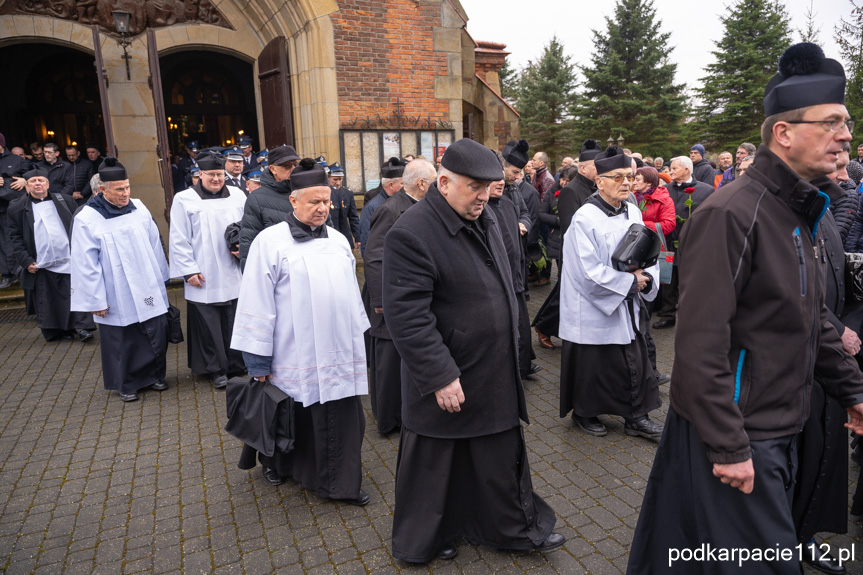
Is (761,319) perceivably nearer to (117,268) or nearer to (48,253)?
(117,268)

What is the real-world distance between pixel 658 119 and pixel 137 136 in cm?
2750

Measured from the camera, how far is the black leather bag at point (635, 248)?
405 cm

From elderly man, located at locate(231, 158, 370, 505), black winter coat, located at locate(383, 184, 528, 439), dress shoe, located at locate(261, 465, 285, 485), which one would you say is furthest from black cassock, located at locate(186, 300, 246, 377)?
black winter coat, located at locate(383, 184, 528, 439)

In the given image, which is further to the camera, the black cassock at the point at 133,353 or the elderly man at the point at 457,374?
the black cassock at the point at 133,353

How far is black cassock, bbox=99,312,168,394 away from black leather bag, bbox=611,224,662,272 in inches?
164

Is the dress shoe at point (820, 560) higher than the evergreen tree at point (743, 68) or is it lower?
lower

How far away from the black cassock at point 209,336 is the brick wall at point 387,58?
548 centimetres

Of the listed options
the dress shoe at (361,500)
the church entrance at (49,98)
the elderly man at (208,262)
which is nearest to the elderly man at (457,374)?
the dress shoe at (361,500)

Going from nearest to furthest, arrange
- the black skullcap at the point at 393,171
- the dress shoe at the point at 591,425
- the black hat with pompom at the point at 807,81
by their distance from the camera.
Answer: the black hat with pompom at the point at 807,81 < the dress shoe at the point at 591,425 < the black skullcap at the point at 393,171

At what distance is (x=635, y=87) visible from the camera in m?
31.4

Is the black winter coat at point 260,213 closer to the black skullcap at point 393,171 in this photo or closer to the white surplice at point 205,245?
the white surplice at point 205,245

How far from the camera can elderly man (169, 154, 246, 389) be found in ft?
18.4

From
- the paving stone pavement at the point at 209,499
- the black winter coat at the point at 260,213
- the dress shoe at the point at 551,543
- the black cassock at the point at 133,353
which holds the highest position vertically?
the black winter coat at the point at 260,213

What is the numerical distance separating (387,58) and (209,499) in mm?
8674
